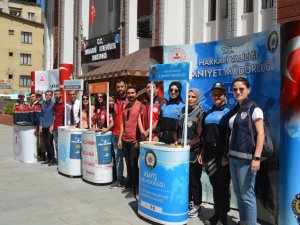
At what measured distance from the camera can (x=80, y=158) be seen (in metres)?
7.91

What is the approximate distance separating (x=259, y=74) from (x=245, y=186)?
170 centimetres

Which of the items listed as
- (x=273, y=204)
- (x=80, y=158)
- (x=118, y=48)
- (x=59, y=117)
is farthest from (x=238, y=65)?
(x=118, y=48)

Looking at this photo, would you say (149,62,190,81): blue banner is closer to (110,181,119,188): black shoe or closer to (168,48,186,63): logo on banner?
(168,48,186,63): logo on banner

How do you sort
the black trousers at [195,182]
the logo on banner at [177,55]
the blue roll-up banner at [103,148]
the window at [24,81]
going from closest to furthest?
1. the black trousers at [195,182]
2. the logo on banner at [177,55]
3. the blue roll-up banner at [103,148]
4. the window at [24,81]

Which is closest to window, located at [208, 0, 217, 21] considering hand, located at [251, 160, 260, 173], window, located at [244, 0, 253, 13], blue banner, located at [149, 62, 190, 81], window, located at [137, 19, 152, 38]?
window, located at [244, 0, 253, 13]

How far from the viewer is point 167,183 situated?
4.89 meters

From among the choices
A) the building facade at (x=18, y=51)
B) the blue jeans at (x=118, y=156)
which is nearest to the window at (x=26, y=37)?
→ the building facade at (x=18, y=51)

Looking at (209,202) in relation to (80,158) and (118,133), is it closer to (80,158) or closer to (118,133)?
(118,133)

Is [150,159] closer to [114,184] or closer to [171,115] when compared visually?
[171,115]

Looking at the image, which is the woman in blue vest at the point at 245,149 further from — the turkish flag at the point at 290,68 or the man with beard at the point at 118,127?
the man with beard at the point at 118,127

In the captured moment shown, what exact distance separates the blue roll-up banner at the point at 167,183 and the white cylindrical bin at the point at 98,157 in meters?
2.16

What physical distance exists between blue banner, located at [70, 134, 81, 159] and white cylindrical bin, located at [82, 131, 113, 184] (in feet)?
1.54

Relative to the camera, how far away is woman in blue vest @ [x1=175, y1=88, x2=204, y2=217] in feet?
17.0

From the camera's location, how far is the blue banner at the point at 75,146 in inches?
307
